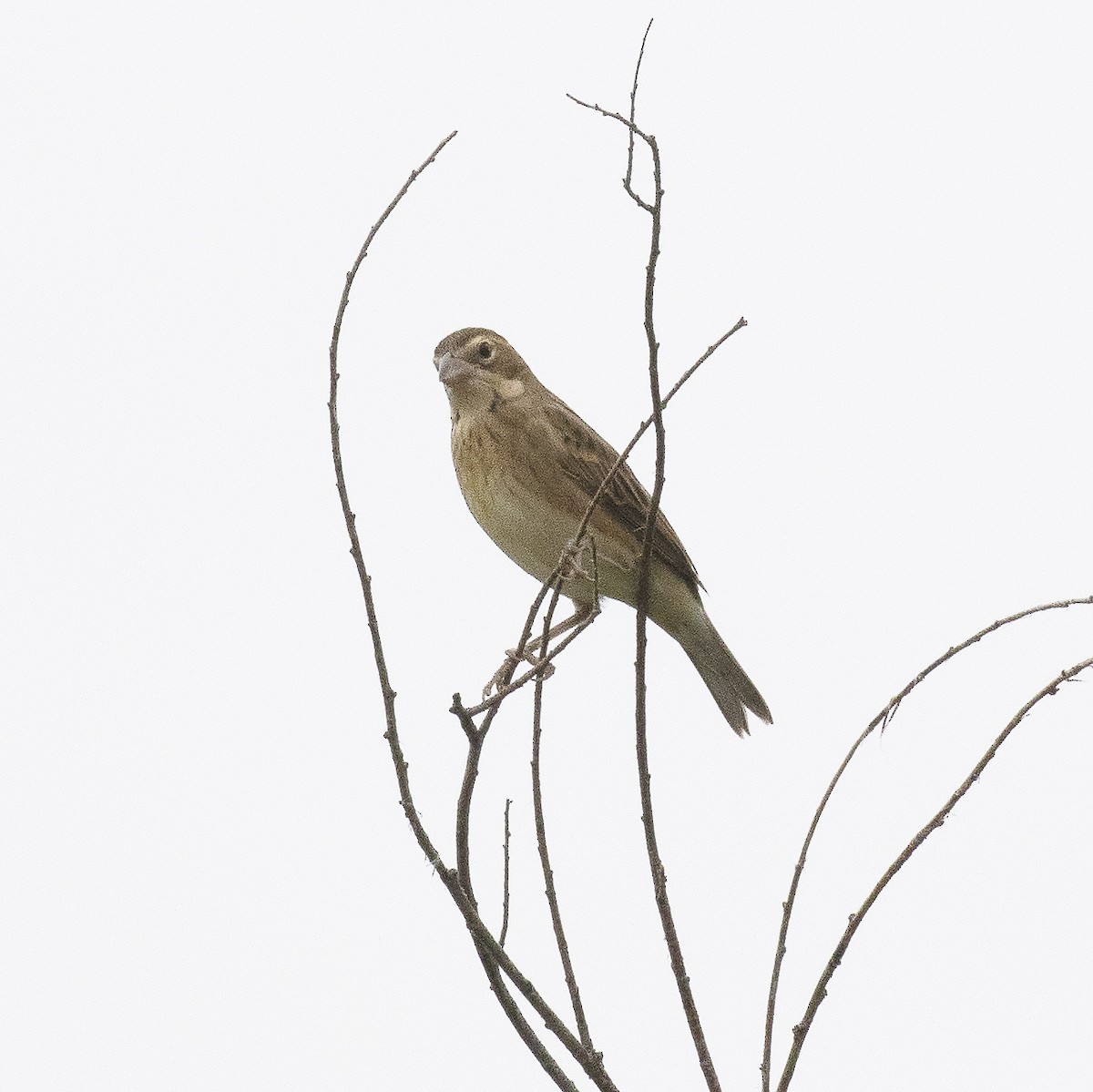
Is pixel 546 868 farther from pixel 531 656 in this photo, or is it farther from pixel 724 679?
pixel 724 679

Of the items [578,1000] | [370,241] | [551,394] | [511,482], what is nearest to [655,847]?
[578,1000]

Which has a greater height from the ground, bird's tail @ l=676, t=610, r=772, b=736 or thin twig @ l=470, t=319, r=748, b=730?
bird's tail @ l=676, t=610, r=772, b=736

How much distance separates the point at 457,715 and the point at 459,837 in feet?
0.80

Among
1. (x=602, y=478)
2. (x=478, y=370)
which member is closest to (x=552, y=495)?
(x=602, y=478)

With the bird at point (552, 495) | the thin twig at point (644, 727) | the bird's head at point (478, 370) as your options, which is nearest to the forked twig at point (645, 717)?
the thin twig at point (644, 727)

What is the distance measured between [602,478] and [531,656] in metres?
1.93

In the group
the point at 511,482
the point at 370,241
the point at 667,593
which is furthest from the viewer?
the point at 667,593

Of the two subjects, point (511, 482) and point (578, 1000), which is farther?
point (511, 482)

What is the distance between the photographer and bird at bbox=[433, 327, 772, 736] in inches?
225

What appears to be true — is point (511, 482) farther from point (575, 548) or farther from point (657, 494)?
point (657, 494)

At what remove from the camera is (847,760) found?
3072 mm

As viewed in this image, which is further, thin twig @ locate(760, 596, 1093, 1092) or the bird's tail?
the bird's tail

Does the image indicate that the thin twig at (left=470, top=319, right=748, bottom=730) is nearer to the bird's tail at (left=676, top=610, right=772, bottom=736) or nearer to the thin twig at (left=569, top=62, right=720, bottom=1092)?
the thin twig at (left=569, top=62, right=720, bottom=1092)

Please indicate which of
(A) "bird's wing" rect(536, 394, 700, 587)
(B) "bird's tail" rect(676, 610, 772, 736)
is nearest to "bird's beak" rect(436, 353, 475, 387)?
(A) "bird's wing" rect(536, 394, 700, 587)
